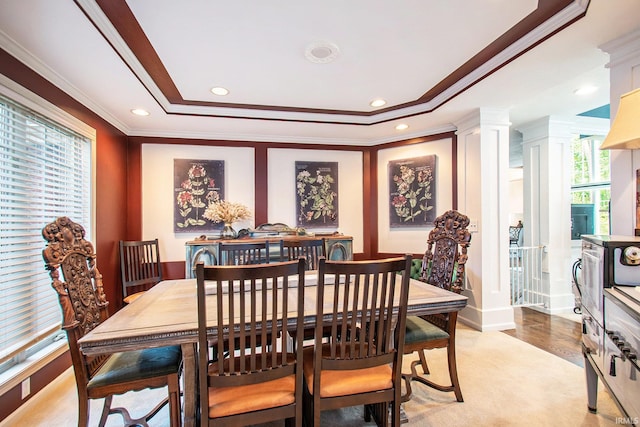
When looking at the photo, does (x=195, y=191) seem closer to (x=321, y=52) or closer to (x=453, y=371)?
(x=321, y=52)

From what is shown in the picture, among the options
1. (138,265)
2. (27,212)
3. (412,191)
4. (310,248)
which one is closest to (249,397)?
(310,248)

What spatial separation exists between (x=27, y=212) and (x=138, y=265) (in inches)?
53.9

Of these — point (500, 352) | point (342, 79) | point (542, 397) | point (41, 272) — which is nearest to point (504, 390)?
point (542, 397)

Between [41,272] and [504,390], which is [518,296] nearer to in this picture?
[504,390]

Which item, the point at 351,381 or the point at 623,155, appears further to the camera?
the point at 623,155

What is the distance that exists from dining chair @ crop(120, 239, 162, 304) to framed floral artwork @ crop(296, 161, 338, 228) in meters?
1.85

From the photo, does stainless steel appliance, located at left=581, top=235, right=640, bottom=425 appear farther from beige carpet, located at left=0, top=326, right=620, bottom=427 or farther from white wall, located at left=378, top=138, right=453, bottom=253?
white wall, located at left=378, top=138, right=453, bottom=253

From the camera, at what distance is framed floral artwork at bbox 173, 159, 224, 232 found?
12.2 ft

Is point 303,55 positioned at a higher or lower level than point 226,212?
higher

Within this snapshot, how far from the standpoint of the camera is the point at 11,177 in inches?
77.5

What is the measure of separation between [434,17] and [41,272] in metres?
3.33

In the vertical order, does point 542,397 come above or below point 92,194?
below

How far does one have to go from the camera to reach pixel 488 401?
1.97m

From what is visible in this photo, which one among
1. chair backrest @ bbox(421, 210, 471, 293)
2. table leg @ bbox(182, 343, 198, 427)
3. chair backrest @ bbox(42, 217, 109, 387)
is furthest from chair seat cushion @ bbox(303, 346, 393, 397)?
chair backrest @ bbox(42, 217, 109, 387)
